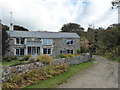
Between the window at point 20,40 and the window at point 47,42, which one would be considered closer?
the window at point 20,40

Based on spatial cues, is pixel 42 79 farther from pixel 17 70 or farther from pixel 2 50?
pixel 2 50

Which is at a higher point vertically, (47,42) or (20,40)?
(20,40)

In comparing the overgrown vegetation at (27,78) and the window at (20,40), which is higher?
the window at (20,40)

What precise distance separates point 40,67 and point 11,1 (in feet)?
28.5

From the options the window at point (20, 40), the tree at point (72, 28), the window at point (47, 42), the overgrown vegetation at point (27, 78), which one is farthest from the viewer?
the tree at point (72, 28)

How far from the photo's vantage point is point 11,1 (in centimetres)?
1330

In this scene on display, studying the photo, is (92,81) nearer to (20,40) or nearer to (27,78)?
(27,78)

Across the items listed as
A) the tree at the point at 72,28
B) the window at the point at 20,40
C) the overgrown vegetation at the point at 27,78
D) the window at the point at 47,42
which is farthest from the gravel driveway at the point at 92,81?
the tree at the point at 72,28

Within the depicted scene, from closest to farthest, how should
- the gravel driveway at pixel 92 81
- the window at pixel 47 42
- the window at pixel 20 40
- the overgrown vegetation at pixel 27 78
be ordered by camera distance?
the overgrown vegetation at pixel 27 78
the gravel driveway at pixel 92 81
the window at pixel 20 40
the window at pixel 47 42

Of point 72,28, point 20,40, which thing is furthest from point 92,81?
point 72,28

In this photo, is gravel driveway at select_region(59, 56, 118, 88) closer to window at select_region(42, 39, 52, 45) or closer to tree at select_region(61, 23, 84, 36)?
window at select_region(42, 39, 52, 45)

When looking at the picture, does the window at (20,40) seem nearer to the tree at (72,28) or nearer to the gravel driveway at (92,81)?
the gravel driveway at (92,81)

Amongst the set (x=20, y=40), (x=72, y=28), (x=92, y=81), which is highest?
(x=72, y=28)

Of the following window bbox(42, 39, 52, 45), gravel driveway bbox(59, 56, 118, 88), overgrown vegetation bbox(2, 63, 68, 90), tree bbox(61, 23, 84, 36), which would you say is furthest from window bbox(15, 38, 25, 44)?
tree bbox(61, 23, 84, 36)
